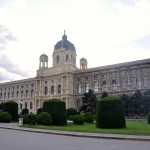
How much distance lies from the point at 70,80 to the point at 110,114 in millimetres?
41510

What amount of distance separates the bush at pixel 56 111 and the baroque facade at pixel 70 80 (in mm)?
29621

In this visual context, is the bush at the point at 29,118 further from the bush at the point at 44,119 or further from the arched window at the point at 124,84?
the arched window at the point at 124,84

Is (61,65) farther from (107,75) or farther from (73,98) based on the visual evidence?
(107,75)

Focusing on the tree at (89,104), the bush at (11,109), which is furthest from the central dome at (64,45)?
the bush at (11,109)

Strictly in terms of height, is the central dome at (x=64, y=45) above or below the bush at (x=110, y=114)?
above

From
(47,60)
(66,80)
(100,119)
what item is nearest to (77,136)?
(100,119)

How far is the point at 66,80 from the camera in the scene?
5891 cm

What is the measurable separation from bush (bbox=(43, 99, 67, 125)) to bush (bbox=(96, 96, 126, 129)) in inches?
232

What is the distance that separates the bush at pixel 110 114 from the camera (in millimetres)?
18156

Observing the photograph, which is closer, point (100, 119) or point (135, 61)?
point (100, 119)

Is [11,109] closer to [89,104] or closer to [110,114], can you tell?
[110,114]

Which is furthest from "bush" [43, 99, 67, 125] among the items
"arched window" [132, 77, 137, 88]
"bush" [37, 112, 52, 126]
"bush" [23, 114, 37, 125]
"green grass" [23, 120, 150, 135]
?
"arched window" [132, 77, 137, 88]

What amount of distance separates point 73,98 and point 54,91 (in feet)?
18.3

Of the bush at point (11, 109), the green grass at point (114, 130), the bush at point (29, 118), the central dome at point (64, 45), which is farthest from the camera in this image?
the central dome at point (64, 45)
